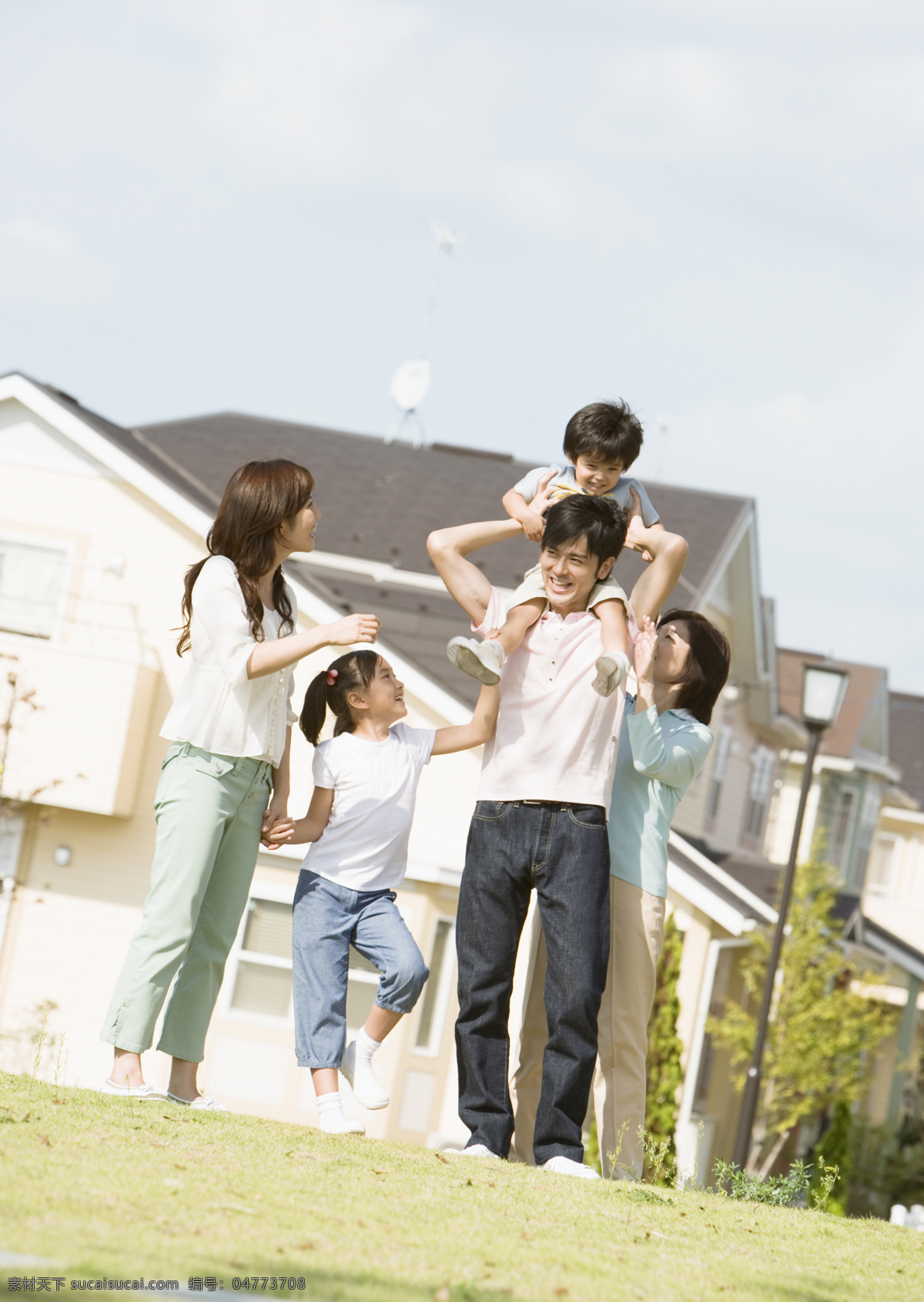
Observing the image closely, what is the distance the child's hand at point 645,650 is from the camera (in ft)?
17.1

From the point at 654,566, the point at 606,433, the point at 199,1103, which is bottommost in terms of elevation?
the point at 199,1103

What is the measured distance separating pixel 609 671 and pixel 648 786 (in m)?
0.90

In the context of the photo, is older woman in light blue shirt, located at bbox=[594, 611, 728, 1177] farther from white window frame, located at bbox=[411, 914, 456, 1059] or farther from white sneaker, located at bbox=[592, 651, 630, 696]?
white window frame, located at bbox=[411, 914, 456, 1059]

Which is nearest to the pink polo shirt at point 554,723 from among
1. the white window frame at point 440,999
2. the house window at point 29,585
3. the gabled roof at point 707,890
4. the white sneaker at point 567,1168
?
the white sneaker at point 567,1168

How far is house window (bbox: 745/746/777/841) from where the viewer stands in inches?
1057

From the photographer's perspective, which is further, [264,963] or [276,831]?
[264,963]

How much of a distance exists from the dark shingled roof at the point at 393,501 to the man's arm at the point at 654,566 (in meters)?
10.3

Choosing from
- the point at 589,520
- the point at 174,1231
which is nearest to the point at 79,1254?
the point at 174,1231

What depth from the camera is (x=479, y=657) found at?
4801 mm

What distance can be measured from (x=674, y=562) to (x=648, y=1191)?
214 cm

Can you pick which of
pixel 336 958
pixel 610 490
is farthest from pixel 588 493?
pixel 336 958

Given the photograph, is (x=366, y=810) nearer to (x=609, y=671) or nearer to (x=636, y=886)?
(x=636, y=886)

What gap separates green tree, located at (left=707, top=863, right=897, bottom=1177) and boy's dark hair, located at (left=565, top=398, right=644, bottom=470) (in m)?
14.5

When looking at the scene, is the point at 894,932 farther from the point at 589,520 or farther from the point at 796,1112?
the point at 589,520
